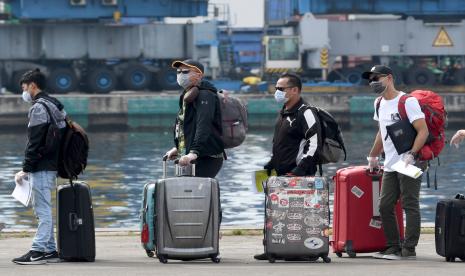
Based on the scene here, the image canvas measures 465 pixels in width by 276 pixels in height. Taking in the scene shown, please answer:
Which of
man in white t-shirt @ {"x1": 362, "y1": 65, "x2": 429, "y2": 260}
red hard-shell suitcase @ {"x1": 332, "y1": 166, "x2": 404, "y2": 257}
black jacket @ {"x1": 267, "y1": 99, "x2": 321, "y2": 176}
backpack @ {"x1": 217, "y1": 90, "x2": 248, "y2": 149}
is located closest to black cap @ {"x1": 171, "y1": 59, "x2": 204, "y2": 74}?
backpack @ {"x1": 217, "y1": 90, "x2": 248, "y2": 149}

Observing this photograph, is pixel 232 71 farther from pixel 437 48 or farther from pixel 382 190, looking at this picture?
pixel 382 190

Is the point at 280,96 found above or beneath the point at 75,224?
above

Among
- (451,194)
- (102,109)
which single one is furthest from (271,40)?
(451,194)

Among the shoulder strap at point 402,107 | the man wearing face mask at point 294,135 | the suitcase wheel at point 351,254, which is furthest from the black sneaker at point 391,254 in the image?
the shoulder strap at point 402,107

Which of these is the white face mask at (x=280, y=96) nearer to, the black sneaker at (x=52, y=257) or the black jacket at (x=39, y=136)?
the black jacket at (x=39, y=136)

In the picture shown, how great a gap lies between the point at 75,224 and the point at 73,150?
51cm

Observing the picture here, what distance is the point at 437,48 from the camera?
2462 inches

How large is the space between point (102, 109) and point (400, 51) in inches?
646

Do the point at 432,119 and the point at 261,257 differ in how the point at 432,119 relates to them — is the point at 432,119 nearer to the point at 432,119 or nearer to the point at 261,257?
the point at 432,119

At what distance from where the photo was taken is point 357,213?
10320 mm

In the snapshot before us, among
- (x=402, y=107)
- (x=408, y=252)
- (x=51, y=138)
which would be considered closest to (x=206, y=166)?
(x=51, y=138)

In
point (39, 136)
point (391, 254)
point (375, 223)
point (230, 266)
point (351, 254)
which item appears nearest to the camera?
point (230, 266)

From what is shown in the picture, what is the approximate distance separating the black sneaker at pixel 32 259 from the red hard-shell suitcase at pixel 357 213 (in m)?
2.17

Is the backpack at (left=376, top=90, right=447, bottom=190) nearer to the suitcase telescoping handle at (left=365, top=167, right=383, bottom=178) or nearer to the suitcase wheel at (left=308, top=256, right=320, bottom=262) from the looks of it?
the suitcase telescoping handle at (left=365, top=167, right=383, bottom=178)
